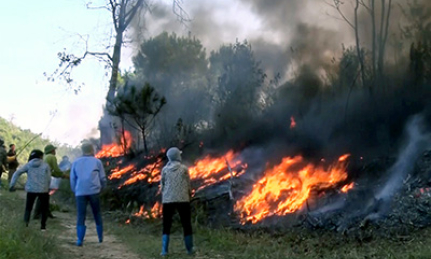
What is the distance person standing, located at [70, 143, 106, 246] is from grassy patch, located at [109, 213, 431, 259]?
3.82 ft

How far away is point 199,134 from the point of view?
19.2 m

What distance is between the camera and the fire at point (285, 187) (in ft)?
37.3

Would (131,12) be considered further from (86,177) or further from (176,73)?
(86,177)

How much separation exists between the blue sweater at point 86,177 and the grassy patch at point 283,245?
149 centimetres

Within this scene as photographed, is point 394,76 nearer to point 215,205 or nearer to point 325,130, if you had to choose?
point 325,130

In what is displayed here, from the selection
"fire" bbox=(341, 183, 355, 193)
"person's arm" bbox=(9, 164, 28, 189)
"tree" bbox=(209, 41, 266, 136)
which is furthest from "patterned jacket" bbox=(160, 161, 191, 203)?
"tree" bbox=(209, 41, 266, 136)

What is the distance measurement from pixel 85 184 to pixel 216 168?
7.20 metres

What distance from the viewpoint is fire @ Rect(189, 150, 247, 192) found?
14.4m

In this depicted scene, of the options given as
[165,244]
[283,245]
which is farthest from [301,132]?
[165,244]

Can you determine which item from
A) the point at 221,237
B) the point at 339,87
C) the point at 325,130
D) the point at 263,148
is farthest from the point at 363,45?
the point at 221,237

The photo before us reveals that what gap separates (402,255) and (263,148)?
9.15m

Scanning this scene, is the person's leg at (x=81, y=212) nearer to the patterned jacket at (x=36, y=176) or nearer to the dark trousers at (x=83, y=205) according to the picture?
the dark trousers at (x=83, y=205)

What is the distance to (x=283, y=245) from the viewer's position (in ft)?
28.8

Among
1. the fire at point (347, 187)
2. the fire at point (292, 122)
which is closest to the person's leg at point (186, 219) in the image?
the fire at point (347, 187)
